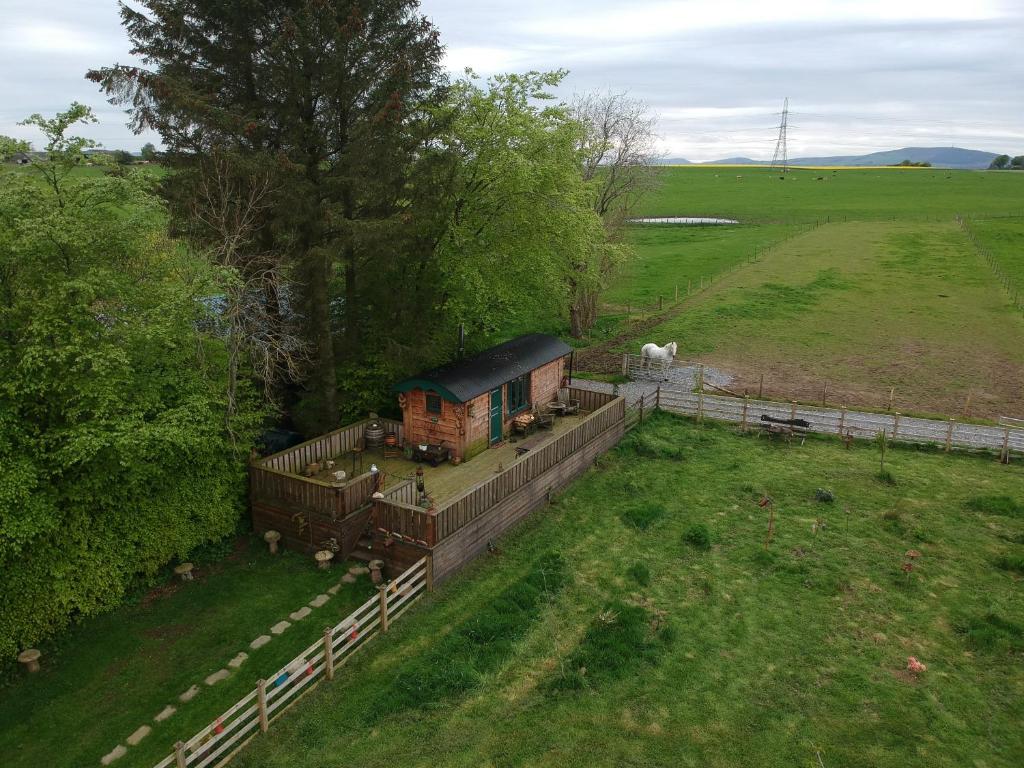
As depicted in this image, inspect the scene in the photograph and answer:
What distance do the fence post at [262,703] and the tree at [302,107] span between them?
390 inches

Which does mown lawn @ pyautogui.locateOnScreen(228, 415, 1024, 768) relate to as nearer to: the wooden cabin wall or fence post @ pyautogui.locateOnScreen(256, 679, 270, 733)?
fence post @ pyautogui.locateOnScreen(256, 679, 270, 733)

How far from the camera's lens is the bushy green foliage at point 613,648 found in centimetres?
1113

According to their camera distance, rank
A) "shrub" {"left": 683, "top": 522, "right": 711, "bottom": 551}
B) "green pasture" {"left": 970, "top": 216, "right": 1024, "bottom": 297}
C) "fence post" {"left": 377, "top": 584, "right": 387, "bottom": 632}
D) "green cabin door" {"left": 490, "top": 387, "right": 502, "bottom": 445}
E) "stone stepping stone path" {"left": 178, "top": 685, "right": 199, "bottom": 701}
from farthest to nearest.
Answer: "green pasture" {"left": 970, "top": 216, "right": 1024, "bottom": 297} < "green cabin door" {"left": 490, "top": 387, "right": 502, "bottom": 445} < "shrub" {"left": 683, "top": 522, "right": 711, "bottom": 551} < "fence post" {"left": 377, "top": 584, "right": 387, "bottom": 632} < "stone stepping stone path" {"left": 178, "top": 685, "right": 199, "bottom": 701}

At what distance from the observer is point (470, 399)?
1773cm

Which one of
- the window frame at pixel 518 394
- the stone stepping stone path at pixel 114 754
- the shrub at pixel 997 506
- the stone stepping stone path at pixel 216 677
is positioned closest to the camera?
the stone stepping stone path at pixel 114 754

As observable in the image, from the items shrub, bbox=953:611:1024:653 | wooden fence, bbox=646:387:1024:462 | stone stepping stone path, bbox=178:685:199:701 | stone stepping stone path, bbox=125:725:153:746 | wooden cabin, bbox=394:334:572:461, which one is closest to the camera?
stone stepping stone path, bbox=125:725:153:746

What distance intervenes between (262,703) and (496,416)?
10.8 meters

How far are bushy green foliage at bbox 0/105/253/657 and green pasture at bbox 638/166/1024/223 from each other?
5716 cm

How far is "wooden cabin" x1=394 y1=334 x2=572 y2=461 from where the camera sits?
1806 cm

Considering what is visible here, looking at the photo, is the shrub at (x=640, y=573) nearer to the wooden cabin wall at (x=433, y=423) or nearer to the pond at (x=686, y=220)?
the wooden cabin wall at (x=433, y=423)

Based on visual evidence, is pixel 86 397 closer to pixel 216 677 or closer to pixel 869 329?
pixel 216 677

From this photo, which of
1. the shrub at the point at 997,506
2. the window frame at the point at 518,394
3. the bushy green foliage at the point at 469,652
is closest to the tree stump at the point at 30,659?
the bushy green foliage at the point at 469,652

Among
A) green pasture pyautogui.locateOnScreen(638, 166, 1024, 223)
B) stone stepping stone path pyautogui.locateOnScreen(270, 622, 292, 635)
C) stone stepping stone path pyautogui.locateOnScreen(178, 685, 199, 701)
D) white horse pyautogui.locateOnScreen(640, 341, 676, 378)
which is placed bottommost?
stone stepping stone path pyautogui.locateOnScreen(178, 685, 199, 701)

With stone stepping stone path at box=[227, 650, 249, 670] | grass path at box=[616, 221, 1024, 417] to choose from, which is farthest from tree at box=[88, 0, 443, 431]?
grass path at box=[616, 221, 1024, 417]
